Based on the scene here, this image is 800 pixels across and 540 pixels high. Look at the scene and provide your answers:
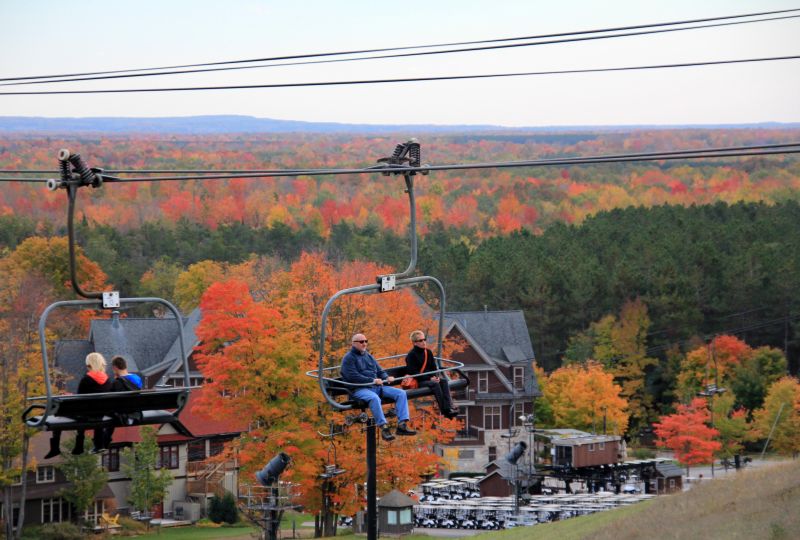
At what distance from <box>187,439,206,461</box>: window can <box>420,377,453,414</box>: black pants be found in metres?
48.3

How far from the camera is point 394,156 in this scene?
21.2 metres

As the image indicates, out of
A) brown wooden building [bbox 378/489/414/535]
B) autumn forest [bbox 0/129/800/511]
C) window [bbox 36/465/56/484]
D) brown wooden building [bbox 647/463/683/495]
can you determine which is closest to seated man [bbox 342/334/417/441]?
autumn forest [bbox 0/129/800/511]

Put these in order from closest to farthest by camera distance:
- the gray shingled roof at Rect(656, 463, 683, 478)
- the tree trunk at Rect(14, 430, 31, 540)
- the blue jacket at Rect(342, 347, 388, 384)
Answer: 1. the blue jacket at Rect(342, 347, 388, 384)
2. the tree trunk at Rect(14, 430, 31, 540)
3. the gray shingled roof at Rect(656, 463, 683, 478)

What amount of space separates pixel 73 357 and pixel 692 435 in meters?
35.5

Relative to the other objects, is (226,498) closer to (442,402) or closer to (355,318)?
(355,318)

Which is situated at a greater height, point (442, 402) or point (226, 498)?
point (442, 402)

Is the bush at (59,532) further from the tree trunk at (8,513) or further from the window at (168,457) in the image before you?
the window at (168,457)

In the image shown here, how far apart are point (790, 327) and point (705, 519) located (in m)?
64.6

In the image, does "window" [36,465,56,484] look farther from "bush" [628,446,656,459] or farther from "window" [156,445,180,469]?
"bush" [628,446,656,459]

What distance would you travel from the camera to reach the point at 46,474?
62.5 m

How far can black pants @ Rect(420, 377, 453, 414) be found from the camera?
80.0ft

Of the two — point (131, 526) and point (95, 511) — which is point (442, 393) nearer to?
point (131, 526)

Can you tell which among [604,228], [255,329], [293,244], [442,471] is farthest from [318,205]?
[255,329]

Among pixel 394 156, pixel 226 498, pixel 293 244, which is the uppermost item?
pixel 293 244
